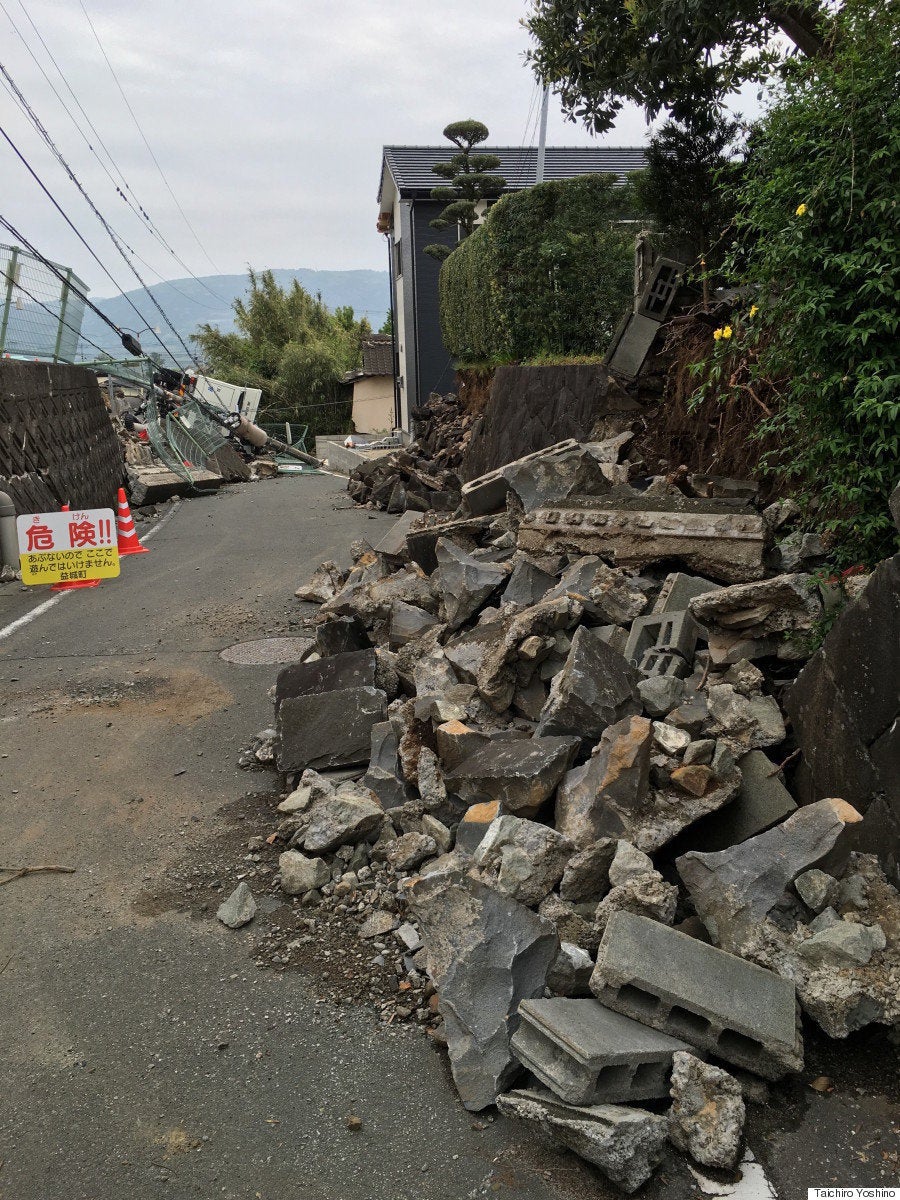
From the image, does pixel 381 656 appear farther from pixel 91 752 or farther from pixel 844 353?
pixel 844 353

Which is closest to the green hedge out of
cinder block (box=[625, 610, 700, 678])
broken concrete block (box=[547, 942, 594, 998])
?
cinder block (box=[625, 610, 700, 678])

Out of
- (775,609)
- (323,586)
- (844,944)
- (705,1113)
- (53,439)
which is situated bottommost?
(705,1113)

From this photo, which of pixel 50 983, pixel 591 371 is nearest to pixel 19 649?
pixel 50 983

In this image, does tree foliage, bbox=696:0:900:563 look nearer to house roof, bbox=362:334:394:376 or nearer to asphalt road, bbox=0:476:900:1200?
asphalt road, bbox=0:476:900:1200

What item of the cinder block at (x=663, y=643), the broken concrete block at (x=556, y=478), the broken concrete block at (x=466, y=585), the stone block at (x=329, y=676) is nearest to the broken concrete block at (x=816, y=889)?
the cinder block at (x=663, y=643)

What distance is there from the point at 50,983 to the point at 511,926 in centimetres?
201

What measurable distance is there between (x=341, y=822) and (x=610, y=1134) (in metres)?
2.16

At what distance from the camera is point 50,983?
362cm

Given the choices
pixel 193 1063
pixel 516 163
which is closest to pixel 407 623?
pixel 193 1063

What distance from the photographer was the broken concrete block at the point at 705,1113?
265cm

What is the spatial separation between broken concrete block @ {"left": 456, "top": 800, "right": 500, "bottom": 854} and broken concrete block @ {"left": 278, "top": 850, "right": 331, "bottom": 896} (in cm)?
69

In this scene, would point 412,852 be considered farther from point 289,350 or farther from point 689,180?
point 289,350

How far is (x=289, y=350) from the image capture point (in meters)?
42.1

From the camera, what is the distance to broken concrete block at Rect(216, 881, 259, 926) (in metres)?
4.00
